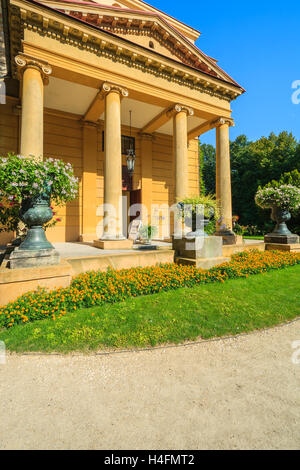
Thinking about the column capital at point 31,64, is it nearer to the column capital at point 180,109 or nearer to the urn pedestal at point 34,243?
the column capital at point 180,109

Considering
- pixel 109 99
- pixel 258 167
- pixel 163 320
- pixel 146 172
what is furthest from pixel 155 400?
pixel 258 167

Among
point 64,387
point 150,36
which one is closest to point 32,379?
point 64,387

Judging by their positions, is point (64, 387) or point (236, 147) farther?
point (236, 147)

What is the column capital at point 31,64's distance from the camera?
770 centimetres

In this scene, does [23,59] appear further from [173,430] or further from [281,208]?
[281,208]

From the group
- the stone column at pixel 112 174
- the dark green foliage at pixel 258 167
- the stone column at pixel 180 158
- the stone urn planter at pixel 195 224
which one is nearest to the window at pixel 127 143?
the stone column at pixel 180 158

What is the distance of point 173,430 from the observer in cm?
204

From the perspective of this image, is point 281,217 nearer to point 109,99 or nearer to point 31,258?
point 109,99

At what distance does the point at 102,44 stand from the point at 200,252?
9227 millimetres

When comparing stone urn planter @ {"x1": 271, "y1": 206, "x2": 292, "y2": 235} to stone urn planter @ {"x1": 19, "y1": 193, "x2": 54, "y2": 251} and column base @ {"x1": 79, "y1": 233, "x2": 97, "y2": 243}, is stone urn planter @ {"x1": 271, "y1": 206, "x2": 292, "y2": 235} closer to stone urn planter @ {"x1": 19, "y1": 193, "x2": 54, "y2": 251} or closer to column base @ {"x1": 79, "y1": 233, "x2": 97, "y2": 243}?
column base @ {"x1": 79, "y1": 233, "x2": 97, "y2": 243}

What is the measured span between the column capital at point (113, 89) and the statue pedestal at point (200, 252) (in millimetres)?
6877

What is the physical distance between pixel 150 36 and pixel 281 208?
10488mm

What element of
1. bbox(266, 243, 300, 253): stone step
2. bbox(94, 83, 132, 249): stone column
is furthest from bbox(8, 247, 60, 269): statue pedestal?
bbox(266, 243, 300, 253): stone step

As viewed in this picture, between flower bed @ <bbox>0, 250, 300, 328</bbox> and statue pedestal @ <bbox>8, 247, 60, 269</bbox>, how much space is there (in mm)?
634
